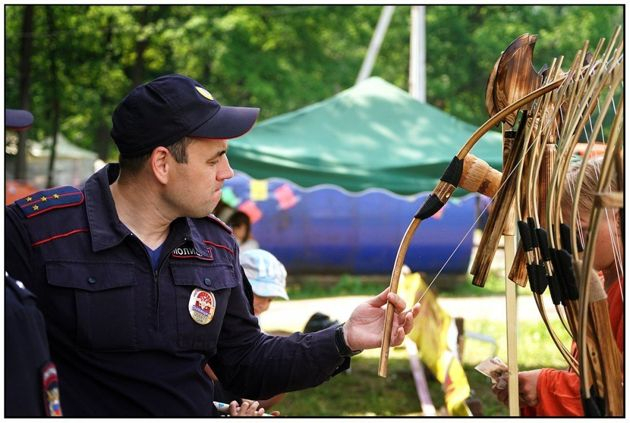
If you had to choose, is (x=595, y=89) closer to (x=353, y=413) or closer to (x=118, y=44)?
(x=353, y=413)

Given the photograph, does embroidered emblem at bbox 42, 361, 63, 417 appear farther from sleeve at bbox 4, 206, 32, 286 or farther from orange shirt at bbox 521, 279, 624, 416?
orange shirt at bbox 521, 279, 624, 416

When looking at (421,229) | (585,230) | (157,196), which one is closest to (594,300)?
(585,230)

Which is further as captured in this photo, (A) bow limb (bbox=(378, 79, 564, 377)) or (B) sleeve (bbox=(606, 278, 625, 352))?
(B) sleeve (bbox=(606, 278, 625, 352))

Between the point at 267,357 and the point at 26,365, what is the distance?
3.16ft

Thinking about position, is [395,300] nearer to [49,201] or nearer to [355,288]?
[49,201]

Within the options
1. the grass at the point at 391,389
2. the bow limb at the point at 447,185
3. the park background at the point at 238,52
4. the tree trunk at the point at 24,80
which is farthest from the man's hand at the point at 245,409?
the tree trunk at the point at 24,80

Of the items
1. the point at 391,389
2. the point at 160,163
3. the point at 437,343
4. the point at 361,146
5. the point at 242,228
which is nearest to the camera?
the point at 160,163

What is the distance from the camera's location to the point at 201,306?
2289mm

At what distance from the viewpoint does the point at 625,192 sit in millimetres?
1895

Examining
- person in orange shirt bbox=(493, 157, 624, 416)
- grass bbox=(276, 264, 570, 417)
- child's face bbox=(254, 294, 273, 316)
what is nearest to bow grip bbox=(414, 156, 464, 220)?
person in orange shirt bbox=(493, 157, 624, 416)

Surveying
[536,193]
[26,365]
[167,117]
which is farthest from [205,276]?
[536,193]

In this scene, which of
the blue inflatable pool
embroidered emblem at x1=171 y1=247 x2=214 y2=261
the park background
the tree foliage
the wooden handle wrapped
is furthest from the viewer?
the tree foliage

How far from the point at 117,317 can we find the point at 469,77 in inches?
894

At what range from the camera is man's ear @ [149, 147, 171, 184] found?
7.33 ft
